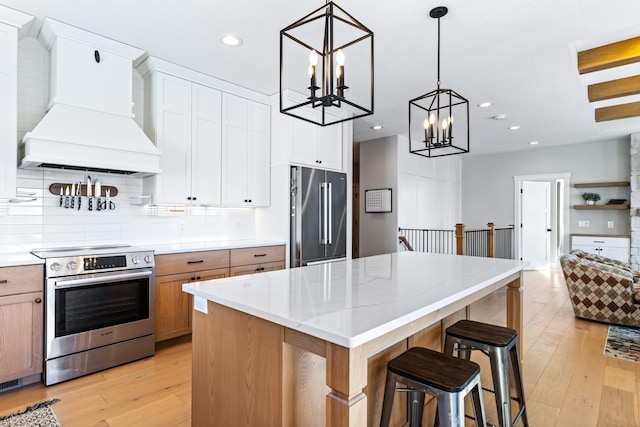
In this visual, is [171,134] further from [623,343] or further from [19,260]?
[623,343]

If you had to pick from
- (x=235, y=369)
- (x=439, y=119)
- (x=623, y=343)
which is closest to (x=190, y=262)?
(x=235, y=369)

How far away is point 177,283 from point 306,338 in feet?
7.78

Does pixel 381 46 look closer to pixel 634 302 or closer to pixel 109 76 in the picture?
pixel 109 76

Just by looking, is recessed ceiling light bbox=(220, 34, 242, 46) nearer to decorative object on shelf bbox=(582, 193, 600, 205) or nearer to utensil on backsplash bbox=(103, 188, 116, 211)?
utensil on backsplash bbox=(103, 188, 116, 211)

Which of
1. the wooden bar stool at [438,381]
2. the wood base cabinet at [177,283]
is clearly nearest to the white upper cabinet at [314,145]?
the wood base cabinet at [177,283]

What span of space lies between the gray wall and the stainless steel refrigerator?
6.02 ft

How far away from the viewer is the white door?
24.7 feet

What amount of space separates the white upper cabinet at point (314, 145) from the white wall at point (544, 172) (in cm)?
482

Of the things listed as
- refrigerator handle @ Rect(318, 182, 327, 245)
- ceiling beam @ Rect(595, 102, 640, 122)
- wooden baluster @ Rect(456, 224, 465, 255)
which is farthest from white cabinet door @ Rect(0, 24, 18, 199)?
ceiling beam @ Rect(595, 102, 640, 122)

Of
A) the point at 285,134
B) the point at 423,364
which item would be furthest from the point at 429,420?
the point at 285,134

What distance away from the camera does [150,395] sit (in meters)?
2.34

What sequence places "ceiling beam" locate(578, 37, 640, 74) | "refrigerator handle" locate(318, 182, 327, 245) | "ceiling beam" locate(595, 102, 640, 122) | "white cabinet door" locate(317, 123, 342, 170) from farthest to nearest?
1. "ceiling beam" locate(595, 102, 640, 122)
2. "white cabinet door" locate(317, 123, 342, 170)
3. "refrigerator handle" locate(318, 182, 327, 245)
4. "ceiling beam" locate(578, 37, 640, 74)

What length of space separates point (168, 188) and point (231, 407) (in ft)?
7.98

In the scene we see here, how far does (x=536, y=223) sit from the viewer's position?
759 cm
